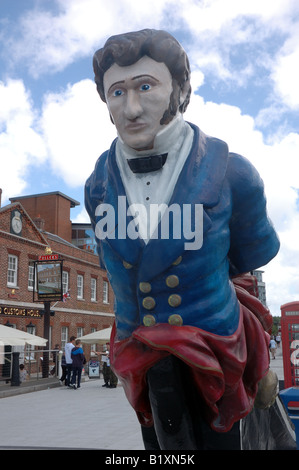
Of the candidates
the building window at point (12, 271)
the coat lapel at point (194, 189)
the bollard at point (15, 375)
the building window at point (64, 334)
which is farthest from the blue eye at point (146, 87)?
the building window at point (64, 334)

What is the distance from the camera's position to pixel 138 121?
1.66 meters

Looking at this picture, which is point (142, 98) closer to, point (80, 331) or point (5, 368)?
point (5, 368)

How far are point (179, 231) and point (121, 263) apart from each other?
248 mm

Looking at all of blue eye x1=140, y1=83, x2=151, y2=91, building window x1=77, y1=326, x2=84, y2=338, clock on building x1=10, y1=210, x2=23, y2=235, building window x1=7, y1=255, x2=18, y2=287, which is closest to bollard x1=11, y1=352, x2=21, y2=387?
building window x1=7, y1=255, x2=18, y2=287

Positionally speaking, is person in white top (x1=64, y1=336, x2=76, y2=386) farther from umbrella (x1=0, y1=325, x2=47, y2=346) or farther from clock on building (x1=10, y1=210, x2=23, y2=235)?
clock on building (x1=10, y1=210, x2=23, y2=235)

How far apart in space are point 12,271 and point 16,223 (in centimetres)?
232

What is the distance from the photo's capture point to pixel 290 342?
A: 8.35 m

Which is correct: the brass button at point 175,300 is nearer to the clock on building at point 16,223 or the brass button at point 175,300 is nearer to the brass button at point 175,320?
the brass button at point 175,320

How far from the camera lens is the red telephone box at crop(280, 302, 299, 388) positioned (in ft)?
26.5

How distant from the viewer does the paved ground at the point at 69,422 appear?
659 cm

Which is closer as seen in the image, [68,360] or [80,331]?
[68,360]

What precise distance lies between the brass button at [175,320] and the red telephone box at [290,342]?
279 inches

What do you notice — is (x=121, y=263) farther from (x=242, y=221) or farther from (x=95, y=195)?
(x=242, y=221)

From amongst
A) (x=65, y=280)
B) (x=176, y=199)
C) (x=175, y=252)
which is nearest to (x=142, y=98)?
(x=176, y=199)
